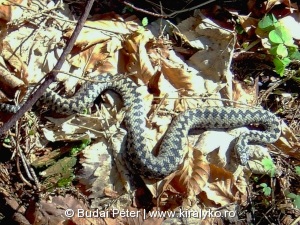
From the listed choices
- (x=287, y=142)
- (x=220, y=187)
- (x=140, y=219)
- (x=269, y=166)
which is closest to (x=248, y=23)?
(x=287, y=142)

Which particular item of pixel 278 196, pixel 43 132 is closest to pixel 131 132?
pixel 43 132

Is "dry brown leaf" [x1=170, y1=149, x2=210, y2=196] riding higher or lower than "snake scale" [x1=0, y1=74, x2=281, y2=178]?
lower

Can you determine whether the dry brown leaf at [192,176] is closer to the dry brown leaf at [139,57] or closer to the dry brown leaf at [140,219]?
the dry brown leaf at [140,219]

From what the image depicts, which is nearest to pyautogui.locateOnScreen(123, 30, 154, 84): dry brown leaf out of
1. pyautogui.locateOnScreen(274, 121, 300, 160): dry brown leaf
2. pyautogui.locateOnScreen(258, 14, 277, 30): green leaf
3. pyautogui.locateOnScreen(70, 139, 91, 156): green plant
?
pyautogui.locateOnScreen(70, 139, 91, 156): green plant

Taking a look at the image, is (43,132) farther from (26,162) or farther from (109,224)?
(109,224)

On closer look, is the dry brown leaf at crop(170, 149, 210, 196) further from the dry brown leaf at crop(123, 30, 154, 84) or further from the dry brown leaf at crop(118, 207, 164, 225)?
the dry brown leaf at crop(123, 30, 154, 84)

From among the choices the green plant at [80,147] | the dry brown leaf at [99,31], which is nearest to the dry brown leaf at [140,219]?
the green plant at [80,147]
